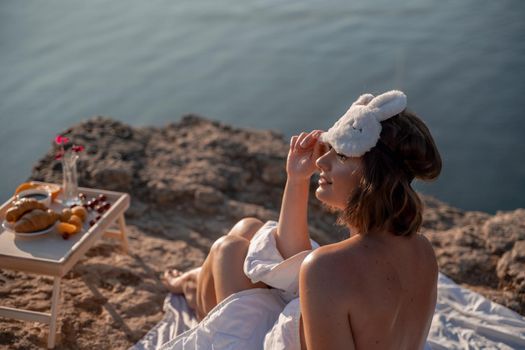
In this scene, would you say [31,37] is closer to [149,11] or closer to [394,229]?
[149,11]

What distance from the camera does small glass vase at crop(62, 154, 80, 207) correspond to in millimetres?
3170

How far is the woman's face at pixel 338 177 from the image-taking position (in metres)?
1.83

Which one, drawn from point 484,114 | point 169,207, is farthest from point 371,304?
point 484,114

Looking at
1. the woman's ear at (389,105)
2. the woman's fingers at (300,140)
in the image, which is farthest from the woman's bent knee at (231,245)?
the woman's ear at (389,105)

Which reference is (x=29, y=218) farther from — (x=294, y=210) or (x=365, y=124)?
(x=365, y=124)

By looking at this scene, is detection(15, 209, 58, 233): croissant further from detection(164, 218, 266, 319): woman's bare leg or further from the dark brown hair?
the dark brown hair

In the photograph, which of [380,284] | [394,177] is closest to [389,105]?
[394,177]

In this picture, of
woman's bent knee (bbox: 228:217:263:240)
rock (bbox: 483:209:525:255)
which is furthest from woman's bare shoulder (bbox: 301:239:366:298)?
rock (bbox: 483:209:525:255)

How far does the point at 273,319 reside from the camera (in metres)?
2.33

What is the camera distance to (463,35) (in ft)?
27.6

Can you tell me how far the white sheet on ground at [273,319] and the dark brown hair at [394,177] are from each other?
533 mm

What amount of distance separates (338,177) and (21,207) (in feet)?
5.58

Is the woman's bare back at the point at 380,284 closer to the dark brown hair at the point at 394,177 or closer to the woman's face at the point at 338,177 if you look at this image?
the dark brown hair at the point at 394,177

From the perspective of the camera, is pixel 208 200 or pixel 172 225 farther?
pixel 208 200
